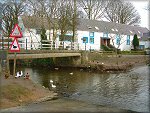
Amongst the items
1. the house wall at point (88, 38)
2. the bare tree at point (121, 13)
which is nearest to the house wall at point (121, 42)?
the house wall at point (88, 38)

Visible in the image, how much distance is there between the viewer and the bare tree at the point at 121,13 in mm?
68694

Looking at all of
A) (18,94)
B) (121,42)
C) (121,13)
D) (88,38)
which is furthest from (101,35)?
(18,94)

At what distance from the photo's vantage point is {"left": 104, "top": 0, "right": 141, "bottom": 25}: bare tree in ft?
225

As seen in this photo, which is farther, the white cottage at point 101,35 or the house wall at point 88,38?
the white cottage at point 101,35

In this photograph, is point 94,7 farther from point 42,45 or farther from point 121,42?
point 42,45

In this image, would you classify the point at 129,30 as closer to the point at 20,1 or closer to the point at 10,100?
the point at 20,1

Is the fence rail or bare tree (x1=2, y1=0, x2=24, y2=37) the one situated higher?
bare tree (x1=2, y1=0, x2=24, y2=37)

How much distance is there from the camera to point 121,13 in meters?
70.8

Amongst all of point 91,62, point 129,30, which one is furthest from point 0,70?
point 129,30

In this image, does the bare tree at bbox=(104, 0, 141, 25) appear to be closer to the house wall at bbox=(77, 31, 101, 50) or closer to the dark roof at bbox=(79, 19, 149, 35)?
the dark roof at bbox=(79, 19, 149, 35)

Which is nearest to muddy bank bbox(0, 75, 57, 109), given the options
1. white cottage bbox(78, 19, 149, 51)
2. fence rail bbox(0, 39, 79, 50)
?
fence rail bbox(0, 39, 79, 50)

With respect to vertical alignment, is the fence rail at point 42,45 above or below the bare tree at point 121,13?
below

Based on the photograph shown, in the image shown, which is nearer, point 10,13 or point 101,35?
point 10,13

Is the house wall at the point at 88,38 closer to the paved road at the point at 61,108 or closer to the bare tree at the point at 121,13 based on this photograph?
the bare tree at the point at 121,13
